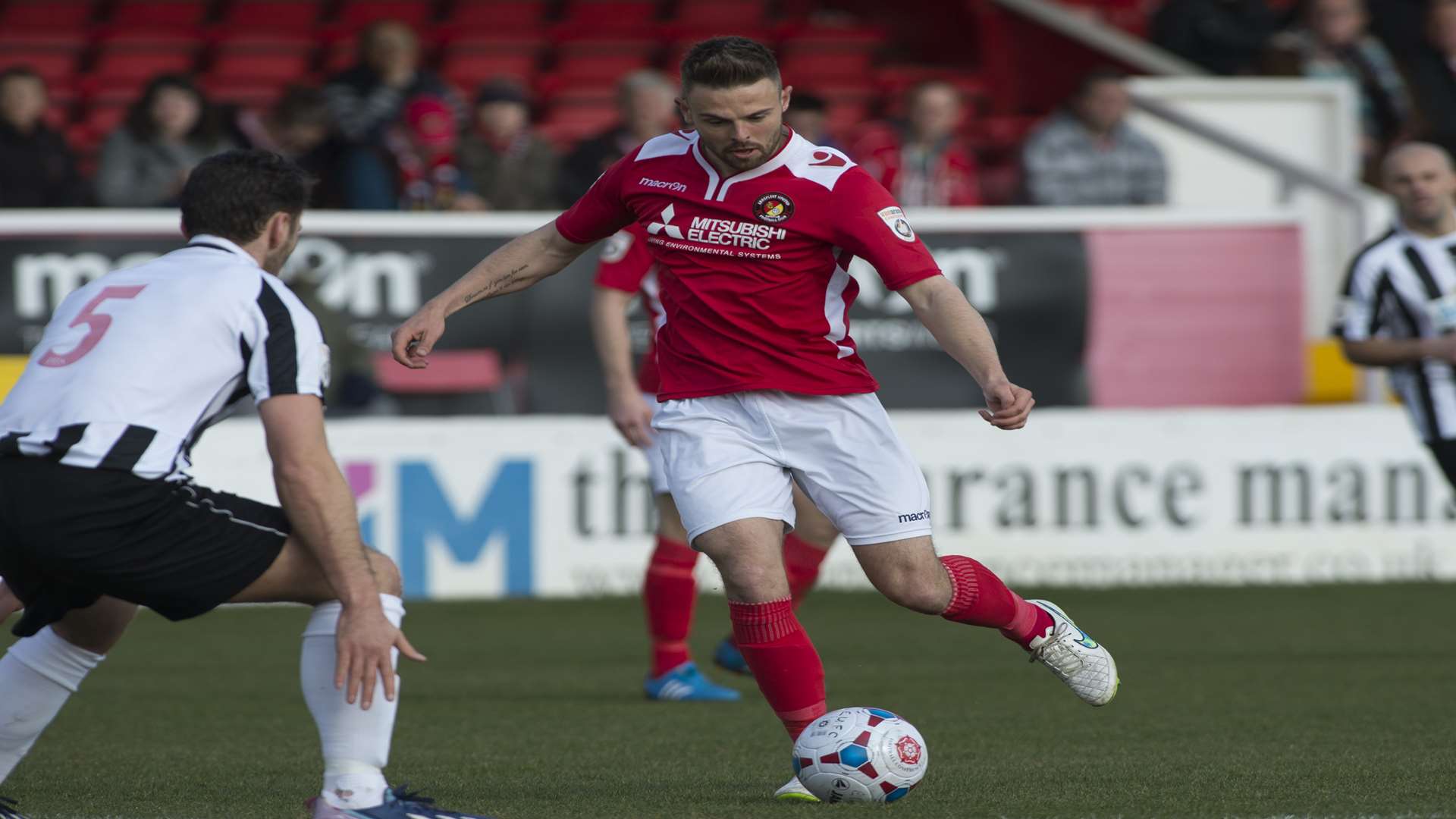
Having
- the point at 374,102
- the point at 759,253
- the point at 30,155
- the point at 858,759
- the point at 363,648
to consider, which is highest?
the point at 374,102

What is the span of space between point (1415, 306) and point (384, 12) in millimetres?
10158

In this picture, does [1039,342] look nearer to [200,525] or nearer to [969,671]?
[969,671]

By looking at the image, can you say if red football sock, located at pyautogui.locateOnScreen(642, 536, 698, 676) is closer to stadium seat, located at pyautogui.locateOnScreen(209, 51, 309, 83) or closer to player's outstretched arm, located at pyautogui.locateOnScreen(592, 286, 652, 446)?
player's outstretched arm, located at pyautogui.locateOnScreen(592, 286, 652, 446)

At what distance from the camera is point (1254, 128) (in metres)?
14.6

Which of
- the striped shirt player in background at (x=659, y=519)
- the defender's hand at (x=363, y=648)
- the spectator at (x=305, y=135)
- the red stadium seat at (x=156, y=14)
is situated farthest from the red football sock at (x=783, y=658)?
the red stadium seat at (x=156, y=14)

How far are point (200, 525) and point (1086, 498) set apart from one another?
814 centimetres

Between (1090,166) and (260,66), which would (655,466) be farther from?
(260,66)

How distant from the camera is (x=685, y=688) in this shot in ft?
24.7

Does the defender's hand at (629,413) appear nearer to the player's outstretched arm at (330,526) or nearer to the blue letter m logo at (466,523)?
the player's outstretched arm at (330,526)

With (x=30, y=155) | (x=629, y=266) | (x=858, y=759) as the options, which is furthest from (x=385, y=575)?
(x=30, y=155)

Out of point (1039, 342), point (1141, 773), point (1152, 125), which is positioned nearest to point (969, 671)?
point (1141, 773)

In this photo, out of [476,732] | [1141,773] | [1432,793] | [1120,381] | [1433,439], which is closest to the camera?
[1432,793]

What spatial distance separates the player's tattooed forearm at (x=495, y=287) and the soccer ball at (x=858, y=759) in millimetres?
1437

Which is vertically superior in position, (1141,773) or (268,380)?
(268,380)
